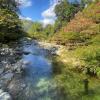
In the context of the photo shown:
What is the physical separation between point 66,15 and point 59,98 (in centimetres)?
5534

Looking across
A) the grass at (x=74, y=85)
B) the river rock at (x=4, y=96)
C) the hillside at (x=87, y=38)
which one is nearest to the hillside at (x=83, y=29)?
the hillside at (x=87, y=38)

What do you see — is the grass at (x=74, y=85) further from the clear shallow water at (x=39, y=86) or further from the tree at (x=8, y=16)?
the tree at (x=8, y=16)

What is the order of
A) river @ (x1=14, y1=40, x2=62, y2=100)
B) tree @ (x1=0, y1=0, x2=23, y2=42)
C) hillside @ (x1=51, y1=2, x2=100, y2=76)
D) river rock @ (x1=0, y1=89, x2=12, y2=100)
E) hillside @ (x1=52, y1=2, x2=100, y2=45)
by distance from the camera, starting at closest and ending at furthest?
river rock @ (x1=0, y1=89, x2=12, y2=100) → river @ (x1=14, y1=40, x2=62, y2=100) → hillside @ (x1=51, y1=2, x2=100, y2=76) → hillside @ (x1=52, y1=2, x2=100, y2=45) → tree @ (x1=0, y1=0, x2=23, y2=42)

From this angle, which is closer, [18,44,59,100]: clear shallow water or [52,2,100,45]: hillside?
[18,44,59,100]: clear shallow water

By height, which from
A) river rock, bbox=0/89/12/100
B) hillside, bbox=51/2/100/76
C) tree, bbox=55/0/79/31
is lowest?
river rock, bbox=0/89/12/100

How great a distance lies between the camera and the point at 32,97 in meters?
11.9

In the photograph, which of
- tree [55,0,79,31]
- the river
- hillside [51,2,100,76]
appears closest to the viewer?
the river

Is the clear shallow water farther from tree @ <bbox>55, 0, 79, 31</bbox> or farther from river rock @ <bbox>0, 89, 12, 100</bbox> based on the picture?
tree @ <bbox>55, 0, 79, 31</bbox>

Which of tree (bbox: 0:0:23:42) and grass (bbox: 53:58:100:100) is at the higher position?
tree (bbox: 0:0:23:42)

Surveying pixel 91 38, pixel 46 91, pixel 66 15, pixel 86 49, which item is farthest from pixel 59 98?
pixel 66 15

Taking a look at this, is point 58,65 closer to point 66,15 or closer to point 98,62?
point 98,62

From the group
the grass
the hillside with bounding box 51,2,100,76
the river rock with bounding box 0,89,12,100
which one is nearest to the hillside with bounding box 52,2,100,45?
the hillside with bounding box 51,2,100,76

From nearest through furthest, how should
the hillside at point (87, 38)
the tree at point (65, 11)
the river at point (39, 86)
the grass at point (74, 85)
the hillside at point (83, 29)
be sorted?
the river at point (39, 86) < the grass at point (74, 85) < the hillside at point (87, 38) < the hillside at point (83, 29) < the tree at point (65, 11)

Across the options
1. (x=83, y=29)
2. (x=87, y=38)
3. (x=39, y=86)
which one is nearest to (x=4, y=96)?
(x=39, y=86)
